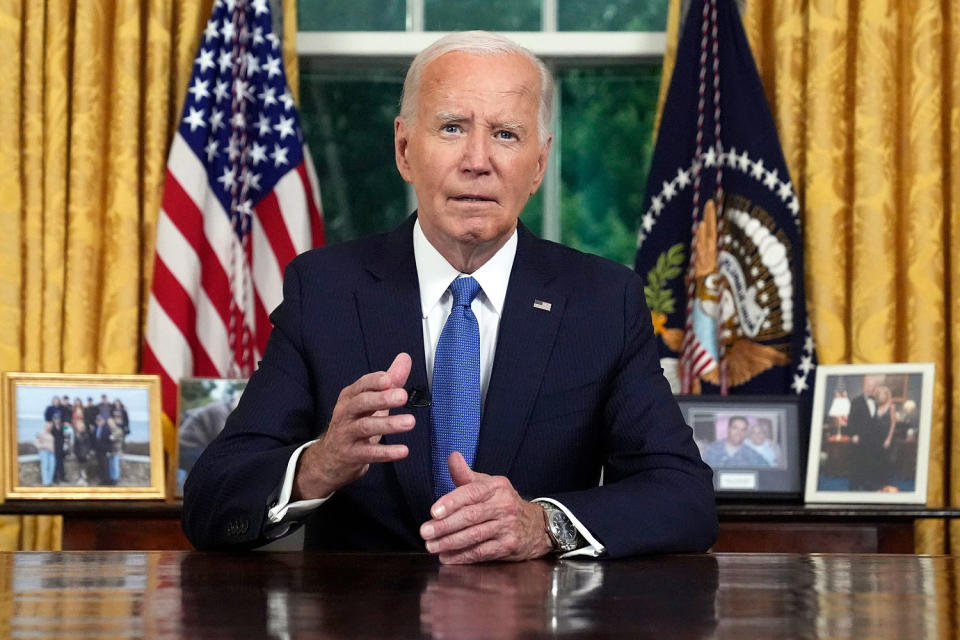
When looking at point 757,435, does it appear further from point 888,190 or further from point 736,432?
point 888,190

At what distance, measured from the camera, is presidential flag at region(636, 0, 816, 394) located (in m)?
3.48

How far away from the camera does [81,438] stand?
10.6 feet

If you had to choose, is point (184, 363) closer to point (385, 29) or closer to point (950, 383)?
point (385, 29)

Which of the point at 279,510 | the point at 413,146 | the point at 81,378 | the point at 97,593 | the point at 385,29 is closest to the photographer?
the point at 97,593

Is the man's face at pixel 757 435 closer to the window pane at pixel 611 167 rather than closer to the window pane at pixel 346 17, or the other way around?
the window pane at pixel 611 167

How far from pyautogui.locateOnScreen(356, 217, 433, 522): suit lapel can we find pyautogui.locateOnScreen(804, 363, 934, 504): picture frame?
5.14 ft

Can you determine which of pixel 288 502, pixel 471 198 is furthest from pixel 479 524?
pixel 471 198

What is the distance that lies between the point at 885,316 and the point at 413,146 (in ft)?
6.36

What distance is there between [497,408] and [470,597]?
0.72m

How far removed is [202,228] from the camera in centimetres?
360

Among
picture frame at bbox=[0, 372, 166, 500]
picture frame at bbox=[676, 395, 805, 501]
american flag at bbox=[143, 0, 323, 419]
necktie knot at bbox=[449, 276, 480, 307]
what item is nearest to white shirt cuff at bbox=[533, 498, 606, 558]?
necktie knot at bbox=[449, 276, 480, 307]

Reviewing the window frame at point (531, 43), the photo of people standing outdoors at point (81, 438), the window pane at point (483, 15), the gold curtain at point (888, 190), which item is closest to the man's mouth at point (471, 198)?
the photo of people standing outdoors at point (81, 438)

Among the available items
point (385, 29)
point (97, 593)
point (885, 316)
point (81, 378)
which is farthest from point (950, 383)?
point (97, 593)

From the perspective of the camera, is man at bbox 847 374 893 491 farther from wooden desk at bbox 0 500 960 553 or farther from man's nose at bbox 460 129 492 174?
man's nose at bbox 460 129 492 174
